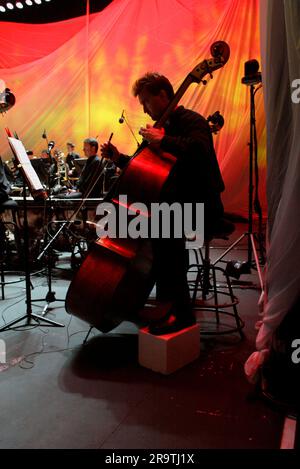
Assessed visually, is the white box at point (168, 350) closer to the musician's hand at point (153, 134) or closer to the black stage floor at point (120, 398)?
the black stage floor at point (120, 398)

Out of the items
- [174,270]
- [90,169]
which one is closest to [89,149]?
[90,169]

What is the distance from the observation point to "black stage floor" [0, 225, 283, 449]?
1.48 meters

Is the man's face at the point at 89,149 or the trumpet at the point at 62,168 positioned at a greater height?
the man's face at the point at 89,149

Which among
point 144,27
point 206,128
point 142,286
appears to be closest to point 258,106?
point 144,27

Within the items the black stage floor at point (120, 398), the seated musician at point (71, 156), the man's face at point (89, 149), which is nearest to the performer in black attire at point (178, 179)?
the black stage floor at point (120, 398)

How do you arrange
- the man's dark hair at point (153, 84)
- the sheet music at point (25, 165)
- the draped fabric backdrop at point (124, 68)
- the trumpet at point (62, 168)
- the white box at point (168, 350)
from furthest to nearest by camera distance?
the draped fabric backdrop at point (124, 68) < the trumpet at point (62, 168) < the sheet music at point (25, 165) < the man's dark hair at point (153, 84) < the white box at point (168, 350)

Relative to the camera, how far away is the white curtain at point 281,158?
138 cm

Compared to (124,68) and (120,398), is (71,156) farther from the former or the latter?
(120,398)

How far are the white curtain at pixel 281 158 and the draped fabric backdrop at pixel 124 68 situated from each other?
17.0 ft

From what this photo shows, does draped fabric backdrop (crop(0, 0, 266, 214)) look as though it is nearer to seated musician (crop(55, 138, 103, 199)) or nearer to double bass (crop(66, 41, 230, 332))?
seated musician (crop(55, 138, 103, 199))

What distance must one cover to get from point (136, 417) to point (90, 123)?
6.31 metres

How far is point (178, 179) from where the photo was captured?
85.1 inches

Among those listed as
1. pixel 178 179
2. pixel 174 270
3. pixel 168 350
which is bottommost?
pixel 168 350

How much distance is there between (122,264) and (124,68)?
19.2 feet
